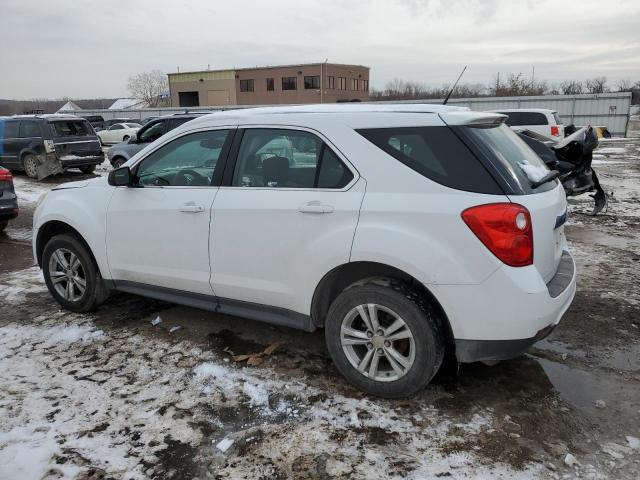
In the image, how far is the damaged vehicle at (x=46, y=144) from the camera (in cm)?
1459

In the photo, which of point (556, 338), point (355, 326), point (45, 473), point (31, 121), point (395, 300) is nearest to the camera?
point (45, 473)

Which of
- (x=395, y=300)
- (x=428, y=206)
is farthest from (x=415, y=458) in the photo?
A: (x=428, y=206)

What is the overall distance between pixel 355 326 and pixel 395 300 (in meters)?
0.41

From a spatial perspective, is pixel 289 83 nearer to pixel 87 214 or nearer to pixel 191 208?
pixel 87 214

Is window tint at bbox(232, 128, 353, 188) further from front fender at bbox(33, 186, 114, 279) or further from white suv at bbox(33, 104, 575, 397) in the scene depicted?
front fender at bbox(33, 186, 114, 279)

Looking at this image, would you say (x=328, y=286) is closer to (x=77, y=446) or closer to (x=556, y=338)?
(x=77, y=446)

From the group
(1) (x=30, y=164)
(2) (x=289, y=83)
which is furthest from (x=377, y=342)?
(2) (x=289, y=83)

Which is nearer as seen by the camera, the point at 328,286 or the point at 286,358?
the point at 328,286

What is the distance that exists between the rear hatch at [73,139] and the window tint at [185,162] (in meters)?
12.1

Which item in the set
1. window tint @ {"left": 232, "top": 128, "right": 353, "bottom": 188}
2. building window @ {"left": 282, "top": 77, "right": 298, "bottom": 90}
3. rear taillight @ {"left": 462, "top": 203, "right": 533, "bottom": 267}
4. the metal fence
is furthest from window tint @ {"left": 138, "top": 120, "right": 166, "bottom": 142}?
building window @ {"left": 282, "top": 77, "right": 298, "bottom": 90}

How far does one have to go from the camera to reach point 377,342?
3.26 m

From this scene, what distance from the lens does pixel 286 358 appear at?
394 centimetres

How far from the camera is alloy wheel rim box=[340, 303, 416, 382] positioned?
319 centimetres

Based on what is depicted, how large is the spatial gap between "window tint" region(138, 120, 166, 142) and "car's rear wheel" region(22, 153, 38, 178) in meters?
3.45
